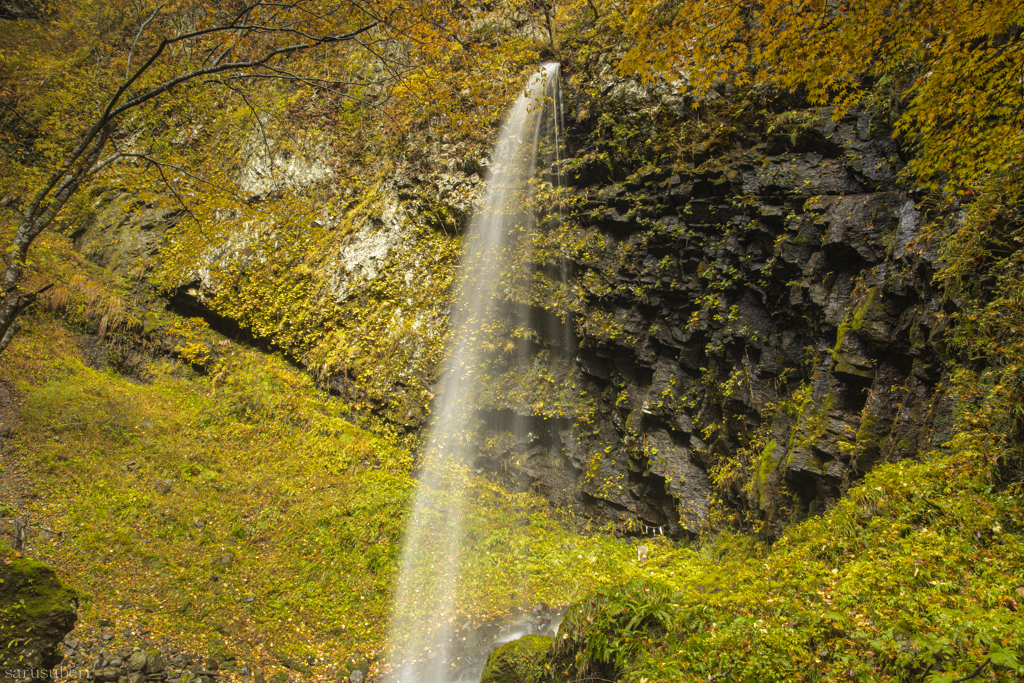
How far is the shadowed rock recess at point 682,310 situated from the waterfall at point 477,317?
1.23 ft

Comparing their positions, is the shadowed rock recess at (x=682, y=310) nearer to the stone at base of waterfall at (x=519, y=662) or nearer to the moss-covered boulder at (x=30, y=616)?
the stone at base of waterfall at (x=519, y=662)

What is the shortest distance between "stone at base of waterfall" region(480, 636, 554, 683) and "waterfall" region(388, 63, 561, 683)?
2.49m

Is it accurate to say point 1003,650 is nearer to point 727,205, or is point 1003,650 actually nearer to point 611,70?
point 727,205

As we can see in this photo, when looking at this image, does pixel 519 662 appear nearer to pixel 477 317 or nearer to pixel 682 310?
pixel 682 310

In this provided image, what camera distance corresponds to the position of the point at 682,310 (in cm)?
824

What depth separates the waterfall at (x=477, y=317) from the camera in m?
7.91

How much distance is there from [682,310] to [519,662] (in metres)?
5.98

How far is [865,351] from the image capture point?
227 inches

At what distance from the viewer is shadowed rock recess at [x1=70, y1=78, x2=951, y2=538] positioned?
577 cm

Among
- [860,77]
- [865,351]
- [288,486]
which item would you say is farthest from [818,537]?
[288,486]

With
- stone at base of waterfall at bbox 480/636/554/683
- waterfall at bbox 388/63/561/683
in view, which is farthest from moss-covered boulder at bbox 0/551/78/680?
waterfall at bbox 388/63/561/683

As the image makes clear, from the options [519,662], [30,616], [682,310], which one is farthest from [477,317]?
[30,616]

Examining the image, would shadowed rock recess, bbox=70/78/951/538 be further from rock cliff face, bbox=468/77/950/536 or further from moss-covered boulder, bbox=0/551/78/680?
moss-covered boulder, bbox=0/551/78/680

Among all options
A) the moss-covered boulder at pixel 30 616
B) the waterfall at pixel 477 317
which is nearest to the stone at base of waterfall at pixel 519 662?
the waterfall at pixel 477 317
